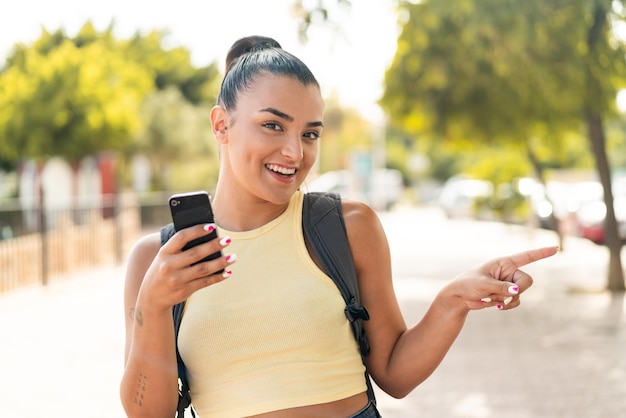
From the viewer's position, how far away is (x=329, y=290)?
235cm

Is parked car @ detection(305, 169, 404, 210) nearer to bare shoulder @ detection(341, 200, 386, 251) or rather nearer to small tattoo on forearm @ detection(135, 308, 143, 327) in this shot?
bare shoulder @ detection(341, 200, 386, 251)

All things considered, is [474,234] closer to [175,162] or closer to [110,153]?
[110,153]

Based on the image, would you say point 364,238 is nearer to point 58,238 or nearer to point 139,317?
point 139,317

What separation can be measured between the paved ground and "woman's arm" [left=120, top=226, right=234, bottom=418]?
4.61m

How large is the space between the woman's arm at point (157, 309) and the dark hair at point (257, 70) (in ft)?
1.35

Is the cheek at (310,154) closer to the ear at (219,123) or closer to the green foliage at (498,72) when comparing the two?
the ear at (219,123)

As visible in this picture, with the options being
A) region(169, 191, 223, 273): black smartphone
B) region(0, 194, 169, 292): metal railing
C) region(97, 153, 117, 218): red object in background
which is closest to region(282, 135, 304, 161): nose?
region(169, 191, 223, 273): black smartphone

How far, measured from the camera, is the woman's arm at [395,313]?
7.75ft

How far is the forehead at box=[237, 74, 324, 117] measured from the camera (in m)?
2.36

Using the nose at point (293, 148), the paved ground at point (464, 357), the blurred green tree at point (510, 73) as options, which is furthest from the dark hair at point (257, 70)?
the blurred green tree at point (510, 73)

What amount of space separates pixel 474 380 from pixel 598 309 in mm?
4914

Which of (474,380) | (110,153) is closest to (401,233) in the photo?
(110,153)

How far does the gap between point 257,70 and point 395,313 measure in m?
0.71

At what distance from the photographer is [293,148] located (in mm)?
2334
